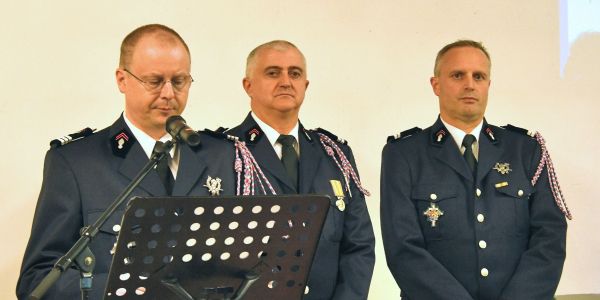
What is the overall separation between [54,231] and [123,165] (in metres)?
0.31

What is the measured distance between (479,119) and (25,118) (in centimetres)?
194

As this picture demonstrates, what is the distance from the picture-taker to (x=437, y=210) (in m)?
3.30

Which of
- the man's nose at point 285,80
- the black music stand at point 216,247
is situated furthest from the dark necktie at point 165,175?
the man's nose at point 285,80

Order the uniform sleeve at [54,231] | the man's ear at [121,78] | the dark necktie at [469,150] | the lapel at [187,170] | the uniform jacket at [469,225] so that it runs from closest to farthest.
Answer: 1. the uniform sleeve at [54,231]
2. the lapel at [187,170]
3. the man's ear at [121,78]
4. the uniform jacket at [469,225]
5. the dark necktie at [469,150]

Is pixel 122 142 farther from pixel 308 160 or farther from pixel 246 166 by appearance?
pixel 308 160

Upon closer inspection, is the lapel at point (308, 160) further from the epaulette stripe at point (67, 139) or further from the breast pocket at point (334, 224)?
the epaulette stripe at point (67, 139)

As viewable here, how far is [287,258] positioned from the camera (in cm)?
210

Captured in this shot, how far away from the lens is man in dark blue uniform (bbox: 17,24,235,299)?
2496 mm

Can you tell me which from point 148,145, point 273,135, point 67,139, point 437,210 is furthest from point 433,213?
point 67,139

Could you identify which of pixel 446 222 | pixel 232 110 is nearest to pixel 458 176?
pixel 446 222

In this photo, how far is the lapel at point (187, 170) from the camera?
261 centimetres

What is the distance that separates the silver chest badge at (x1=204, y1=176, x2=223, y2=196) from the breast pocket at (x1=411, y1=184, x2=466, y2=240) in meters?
0.94

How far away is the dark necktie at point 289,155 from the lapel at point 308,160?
→ 25mm

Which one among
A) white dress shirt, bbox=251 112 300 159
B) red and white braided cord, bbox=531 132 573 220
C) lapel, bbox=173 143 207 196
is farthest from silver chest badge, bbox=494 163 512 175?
lapel, bbox=173 143 207 196
